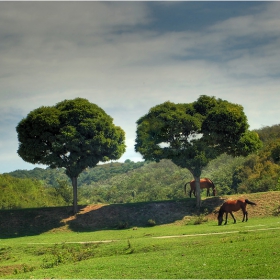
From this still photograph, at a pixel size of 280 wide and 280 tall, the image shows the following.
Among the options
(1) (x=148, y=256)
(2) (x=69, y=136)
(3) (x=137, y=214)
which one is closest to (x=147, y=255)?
(1) (x=148, y=256)

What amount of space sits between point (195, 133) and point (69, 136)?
45.9ft

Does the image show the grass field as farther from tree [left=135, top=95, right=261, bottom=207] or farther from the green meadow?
tree [left=135, top=95, right=261, bottom=207]

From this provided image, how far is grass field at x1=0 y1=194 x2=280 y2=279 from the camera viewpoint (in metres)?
17.1

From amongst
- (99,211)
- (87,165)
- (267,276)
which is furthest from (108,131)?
(267,276)

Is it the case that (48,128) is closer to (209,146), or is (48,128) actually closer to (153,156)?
(153,156)

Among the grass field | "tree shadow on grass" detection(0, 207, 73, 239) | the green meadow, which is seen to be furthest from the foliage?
the green meadow

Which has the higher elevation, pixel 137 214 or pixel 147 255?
pixel 137 214

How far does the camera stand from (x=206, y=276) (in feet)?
53.0

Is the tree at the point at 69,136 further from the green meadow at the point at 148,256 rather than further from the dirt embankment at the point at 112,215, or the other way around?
the green meadow at the point at 148,256

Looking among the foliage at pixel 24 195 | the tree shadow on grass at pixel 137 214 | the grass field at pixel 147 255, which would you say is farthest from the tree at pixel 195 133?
the foliage at pixel 24 195

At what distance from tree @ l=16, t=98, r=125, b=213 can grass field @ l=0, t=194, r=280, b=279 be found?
939 cm

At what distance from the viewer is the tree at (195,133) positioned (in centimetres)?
4078

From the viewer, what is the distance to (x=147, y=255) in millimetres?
22453

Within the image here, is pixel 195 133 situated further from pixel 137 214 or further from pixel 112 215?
pixel 112 215
